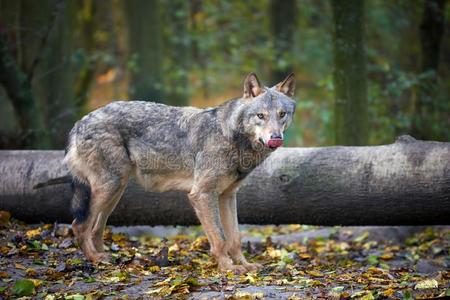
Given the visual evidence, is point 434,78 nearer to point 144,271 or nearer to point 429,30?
point 429,30

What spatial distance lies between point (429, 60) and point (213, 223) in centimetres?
808

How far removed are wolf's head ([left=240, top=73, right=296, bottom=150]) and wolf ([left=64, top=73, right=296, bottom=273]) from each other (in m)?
0.01

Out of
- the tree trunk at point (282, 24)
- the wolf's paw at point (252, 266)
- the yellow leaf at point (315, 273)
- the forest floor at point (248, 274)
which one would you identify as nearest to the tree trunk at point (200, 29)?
the tree trunk at point (282, 24)

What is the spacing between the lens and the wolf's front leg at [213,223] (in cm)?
705

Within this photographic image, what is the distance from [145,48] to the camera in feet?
54.6

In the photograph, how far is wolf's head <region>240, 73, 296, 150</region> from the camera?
675 cm

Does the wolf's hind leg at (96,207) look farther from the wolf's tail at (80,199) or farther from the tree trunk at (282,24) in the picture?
the tree trunk at (282,24)

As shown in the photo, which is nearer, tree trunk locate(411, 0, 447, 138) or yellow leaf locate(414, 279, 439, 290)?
yellow leaf locate(414, 279, 439, 290)

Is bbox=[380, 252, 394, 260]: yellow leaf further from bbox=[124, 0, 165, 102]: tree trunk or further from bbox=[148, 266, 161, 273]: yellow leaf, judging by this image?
bbox=[124, 0, 165, 102]: tree trunk

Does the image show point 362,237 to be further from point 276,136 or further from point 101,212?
point 101,212

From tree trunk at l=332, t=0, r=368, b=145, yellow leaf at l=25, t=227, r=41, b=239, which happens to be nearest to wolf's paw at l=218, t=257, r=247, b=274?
yellow leaf at l=25, t=227, r=41, b=239

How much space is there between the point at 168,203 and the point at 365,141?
3.87m

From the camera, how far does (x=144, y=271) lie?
679 cm

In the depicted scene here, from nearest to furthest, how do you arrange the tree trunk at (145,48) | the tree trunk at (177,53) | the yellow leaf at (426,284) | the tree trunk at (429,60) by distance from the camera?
the yellow leaf at (426,284)
the tree trunk at (429,60)
the tree trunk at (145,48)
the tree trunk at (177,53)
